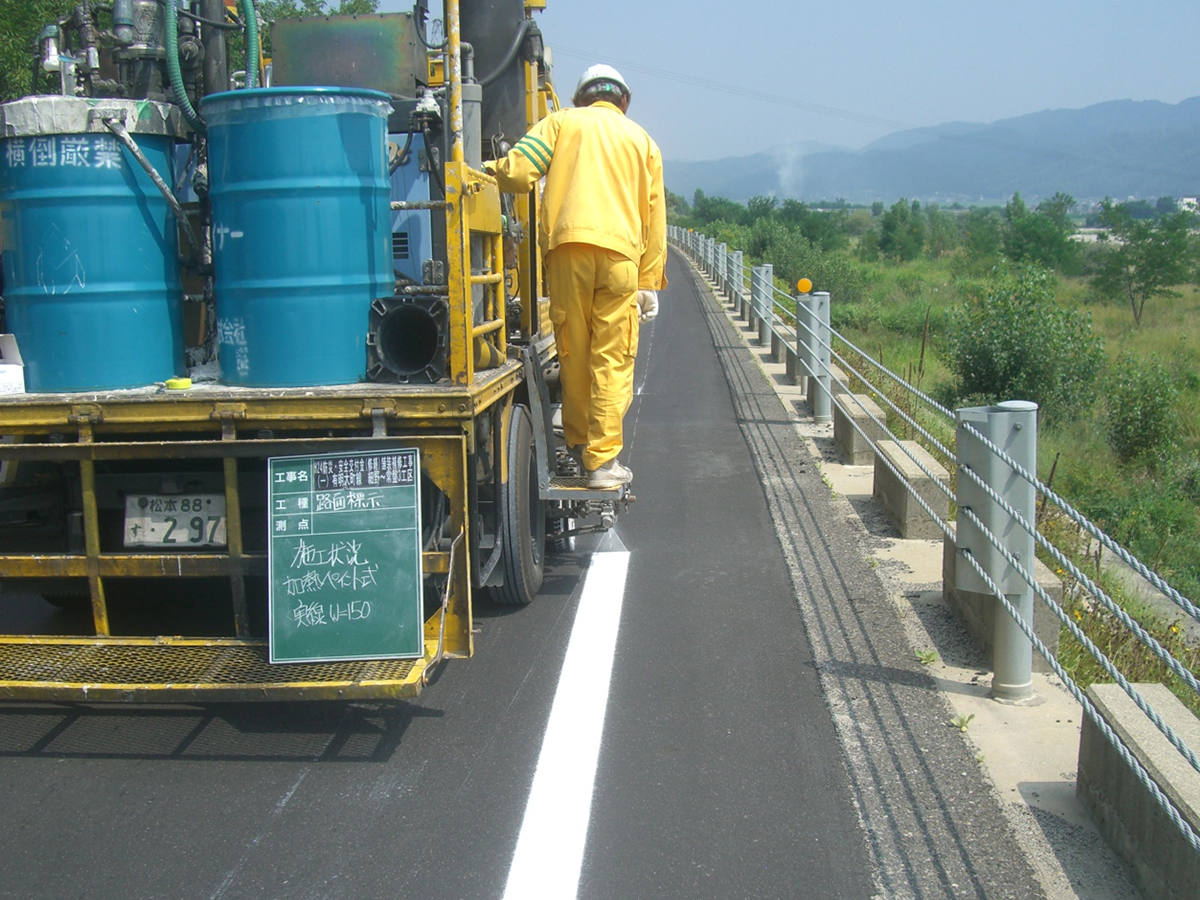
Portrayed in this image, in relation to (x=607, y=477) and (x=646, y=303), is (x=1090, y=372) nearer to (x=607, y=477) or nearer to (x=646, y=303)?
(x=646, y=303)

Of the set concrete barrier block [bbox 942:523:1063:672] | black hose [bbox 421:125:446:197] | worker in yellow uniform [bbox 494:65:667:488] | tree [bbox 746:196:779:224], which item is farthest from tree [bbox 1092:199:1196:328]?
black hose [bbox 421:125:446:197]

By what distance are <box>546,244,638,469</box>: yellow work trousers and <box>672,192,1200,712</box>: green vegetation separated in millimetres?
2413

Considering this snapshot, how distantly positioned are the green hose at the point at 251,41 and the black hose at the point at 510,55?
1487mm

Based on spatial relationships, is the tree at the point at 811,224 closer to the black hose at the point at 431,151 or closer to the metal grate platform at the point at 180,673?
the black hose at the point at 431,151

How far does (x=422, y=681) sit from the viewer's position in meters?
4.10

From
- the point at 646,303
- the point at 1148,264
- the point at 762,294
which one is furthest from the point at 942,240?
the point at 646,303

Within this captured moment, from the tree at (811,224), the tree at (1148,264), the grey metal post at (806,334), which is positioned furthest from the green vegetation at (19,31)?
the tree at (811,224)

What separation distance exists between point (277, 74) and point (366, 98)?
6.14 ft

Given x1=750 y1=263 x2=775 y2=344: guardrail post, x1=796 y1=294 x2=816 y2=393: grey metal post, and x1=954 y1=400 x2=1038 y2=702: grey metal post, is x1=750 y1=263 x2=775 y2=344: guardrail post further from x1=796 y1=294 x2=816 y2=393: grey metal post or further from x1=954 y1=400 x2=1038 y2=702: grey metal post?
x1=954 y1=400 x2=1038 y2=702: grey metal post

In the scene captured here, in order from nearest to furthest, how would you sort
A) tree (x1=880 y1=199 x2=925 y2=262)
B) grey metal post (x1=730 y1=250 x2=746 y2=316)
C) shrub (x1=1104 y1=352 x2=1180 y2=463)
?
shrub (x1=1104 y1=352 x2=1180 y2=463)
grey metal post (x1=730 y1=250 x2=746 y2=316)
tree (x1=880 y1=199 x2=925 y2=262)

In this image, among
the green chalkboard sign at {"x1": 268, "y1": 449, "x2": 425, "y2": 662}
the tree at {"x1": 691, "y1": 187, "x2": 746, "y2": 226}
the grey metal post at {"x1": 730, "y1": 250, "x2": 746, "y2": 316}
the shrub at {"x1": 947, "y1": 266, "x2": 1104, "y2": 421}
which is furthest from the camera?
the tree at {"x1": 691, "y1": 187, "x2": 746, "y2": 226}

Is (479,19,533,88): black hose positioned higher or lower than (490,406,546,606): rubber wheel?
higher

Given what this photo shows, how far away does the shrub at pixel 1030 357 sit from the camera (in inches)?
640

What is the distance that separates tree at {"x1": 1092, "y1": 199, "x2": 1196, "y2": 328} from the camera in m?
37.6
